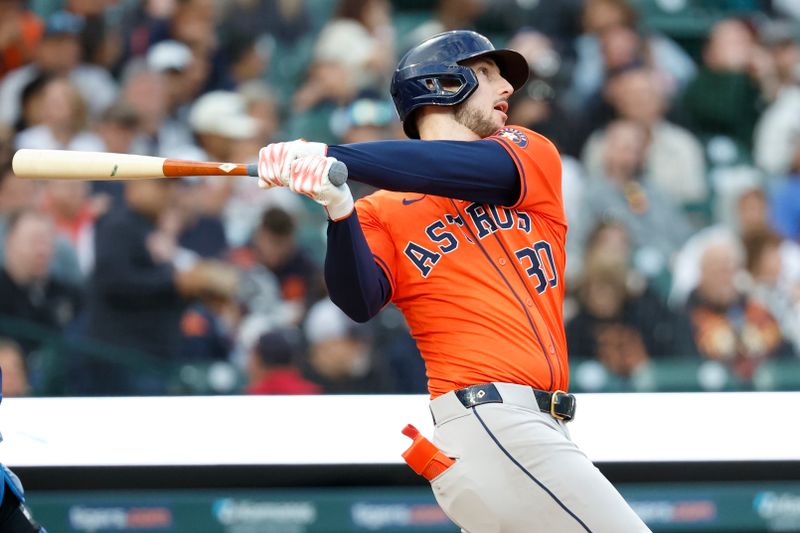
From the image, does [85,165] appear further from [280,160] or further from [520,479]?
[520,479]

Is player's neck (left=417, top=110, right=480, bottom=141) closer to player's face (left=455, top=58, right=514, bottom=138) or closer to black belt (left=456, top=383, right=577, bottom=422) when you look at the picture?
player's face (left=455, top=58, right=514, bottom=138)

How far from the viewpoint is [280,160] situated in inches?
95.4

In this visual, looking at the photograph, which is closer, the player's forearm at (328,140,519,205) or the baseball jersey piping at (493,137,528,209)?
the player's forearm at (328,140,519,205)

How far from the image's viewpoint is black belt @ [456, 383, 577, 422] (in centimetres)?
255

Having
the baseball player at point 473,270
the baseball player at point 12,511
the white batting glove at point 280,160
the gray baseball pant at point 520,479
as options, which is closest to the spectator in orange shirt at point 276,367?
A: the baseball player at point 12,511

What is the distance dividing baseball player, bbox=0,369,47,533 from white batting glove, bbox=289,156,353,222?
112 cm

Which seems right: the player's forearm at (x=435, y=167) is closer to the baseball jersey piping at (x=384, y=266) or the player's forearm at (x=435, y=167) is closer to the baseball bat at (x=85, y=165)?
the baseball jersey piping at (x=384, y=266)

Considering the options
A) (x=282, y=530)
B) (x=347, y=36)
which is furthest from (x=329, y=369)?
(x=347, y=36)

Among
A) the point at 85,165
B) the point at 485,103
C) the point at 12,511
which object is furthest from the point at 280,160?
the point at 12,511

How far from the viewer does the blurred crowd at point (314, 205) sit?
480 centimetres

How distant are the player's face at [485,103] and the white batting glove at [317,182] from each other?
0.53m

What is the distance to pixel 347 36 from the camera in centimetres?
586

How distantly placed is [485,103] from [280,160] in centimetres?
65

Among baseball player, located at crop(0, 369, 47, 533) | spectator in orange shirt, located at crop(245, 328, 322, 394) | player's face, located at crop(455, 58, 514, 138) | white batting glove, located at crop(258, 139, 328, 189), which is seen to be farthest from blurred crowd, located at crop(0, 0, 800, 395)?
white batting glove, located at crop(258, 139, 328, 189)
